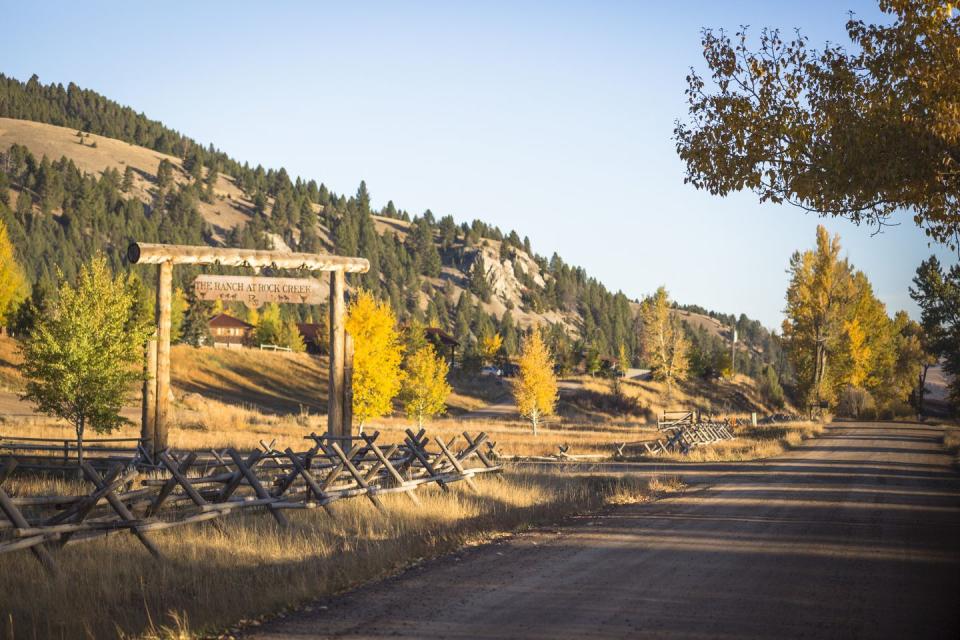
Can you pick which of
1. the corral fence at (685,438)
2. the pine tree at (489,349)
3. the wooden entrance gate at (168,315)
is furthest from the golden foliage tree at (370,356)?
the pine tree at (489,349)

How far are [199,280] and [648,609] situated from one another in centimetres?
1365

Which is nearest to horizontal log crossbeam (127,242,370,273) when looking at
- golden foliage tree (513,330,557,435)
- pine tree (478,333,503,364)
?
golden foliage tree (513,330,557,435)

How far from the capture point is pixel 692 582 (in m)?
8.62

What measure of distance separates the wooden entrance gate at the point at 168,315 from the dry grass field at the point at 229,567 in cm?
558

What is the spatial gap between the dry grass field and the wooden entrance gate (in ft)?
18.3

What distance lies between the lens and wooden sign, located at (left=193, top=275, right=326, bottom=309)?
59.7 feet

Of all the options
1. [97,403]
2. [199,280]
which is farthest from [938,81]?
[97,403]

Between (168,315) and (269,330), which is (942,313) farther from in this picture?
(269,330)

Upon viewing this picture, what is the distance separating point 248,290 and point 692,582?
503 inches

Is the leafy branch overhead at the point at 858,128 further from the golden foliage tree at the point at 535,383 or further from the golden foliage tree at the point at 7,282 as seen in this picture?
the golden foliage tree at the point at 7,282

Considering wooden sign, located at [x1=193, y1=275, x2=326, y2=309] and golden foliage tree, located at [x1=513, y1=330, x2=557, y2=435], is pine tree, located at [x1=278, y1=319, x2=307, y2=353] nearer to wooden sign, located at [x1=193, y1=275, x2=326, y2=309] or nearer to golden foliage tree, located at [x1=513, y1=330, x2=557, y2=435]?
golden foliage tree, located at [x1=513, y1=330, x2=557, y2=435]

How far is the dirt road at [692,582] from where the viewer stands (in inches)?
274

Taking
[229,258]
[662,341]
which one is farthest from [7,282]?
[662,341]

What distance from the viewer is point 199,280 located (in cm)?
1806
